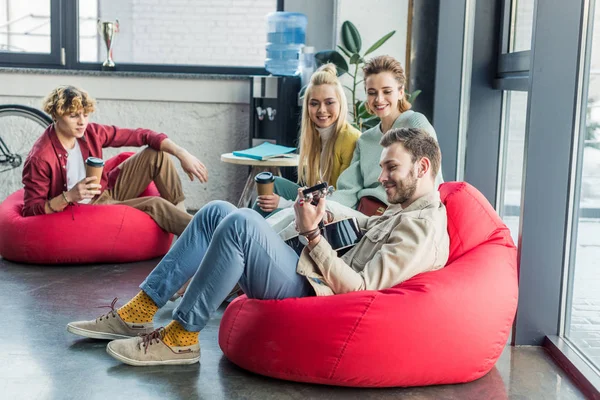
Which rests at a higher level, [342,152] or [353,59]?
[353,59]

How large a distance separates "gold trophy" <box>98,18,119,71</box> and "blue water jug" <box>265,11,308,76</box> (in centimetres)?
119

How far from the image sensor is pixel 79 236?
13.7 ft

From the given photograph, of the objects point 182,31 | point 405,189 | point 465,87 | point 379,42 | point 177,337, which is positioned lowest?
point 177,337

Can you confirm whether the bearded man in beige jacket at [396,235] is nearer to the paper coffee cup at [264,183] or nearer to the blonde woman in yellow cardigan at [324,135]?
the paper coffee cup at [264,183]

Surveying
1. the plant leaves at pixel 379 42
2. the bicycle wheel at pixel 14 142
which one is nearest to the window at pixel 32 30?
the bicycle wheel at pixel 14 142

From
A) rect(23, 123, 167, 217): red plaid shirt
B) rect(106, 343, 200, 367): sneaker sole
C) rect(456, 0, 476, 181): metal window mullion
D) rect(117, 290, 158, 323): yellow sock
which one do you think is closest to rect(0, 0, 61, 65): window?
rect(23, 123, 167, 217): red plaid shirt

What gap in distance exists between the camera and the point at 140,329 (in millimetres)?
2918

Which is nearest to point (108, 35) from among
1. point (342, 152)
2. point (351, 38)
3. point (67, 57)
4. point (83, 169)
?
point (67, 57)

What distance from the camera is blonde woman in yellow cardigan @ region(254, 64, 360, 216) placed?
3594mm

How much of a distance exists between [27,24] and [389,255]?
4558 mm

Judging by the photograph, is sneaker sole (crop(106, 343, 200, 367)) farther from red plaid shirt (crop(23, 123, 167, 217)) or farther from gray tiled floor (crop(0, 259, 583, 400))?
red plaid shirt (crop(23, 123, 167, 217))

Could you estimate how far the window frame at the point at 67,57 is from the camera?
5992 millimetres

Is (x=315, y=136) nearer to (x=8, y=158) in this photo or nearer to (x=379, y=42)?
(x=379, y=42)

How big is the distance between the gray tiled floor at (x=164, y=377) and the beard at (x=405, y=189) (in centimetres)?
62
